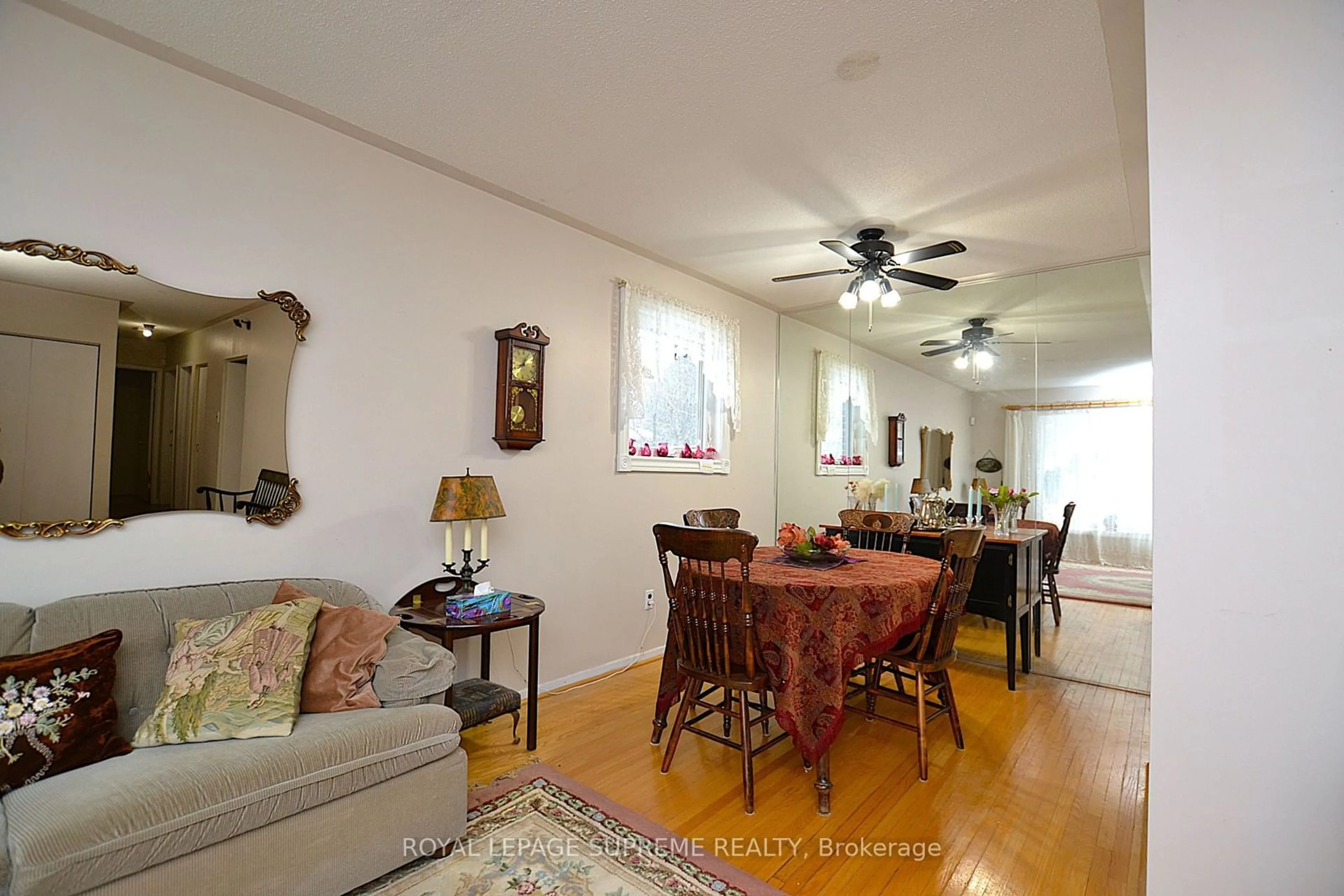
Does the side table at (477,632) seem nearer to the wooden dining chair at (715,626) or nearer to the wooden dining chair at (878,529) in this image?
the wooden dining chair at (715,626)

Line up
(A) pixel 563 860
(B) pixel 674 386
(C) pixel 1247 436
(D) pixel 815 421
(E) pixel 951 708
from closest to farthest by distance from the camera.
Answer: (C) pixel 1247 436
(A) pixel 563 860
(E) pixel 951 708
(B) pixel 674 386
(D) pixel 815 421

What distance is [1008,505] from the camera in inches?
159

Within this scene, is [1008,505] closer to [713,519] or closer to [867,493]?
[867,493]

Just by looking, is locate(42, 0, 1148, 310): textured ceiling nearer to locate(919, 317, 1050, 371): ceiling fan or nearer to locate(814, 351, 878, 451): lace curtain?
locate(919, 317, 1050, 371): ceiling fan

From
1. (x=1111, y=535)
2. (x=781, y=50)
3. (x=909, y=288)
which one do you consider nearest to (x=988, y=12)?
(x=781, y=50)

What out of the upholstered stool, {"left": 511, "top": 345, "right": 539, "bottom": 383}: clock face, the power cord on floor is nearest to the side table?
the upholstered stool

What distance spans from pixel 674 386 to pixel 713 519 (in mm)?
1156

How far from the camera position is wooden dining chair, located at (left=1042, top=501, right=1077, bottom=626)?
12.7 feet

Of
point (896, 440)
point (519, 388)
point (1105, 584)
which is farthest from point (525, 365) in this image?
point (1105, 584)

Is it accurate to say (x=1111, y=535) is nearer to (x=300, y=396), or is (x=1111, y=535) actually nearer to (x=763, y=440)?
(x=763, y=440)

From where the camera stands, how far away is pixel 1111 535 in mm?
3768

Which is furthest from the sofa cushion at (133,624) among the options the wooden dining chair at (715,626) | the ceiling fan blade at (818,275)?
the ceiling fan blade at (818,275)

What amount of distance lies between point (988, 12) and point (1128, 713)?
337cm

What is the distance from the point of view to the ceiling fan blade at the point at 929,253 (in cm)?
304
